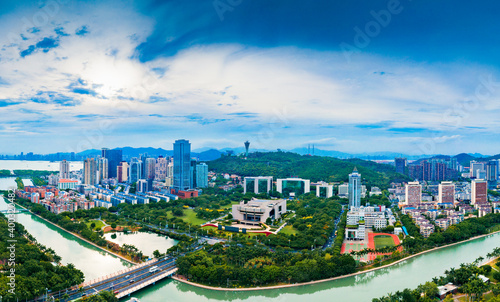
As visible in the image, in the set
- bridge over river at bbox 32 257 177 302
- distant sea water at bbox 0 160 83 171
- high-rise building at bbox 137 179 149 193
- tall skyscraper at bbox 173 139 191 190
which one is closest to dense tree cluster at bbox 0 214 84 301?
bridge over river at bbox 32 257 177 302

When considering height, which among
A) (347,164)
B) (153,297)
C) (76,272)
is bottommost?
(153,297)

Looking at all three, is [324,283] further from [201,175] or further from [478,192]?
[201,175]

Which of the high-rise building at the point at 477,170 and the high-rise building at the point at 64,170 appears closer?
the high-rise building at the point at 477,170

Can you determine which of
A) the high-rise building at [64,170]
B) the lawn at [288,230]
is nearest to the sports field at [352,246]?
the lawn at [288,230]

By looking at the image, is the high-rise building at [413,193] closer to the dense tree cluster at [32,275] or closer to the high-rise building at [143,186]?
the high-rise building at [143,186]

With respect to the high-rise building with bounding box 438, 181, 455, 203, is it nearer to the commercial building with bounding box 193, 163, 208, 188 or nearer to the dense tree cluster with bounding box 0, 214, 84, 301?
the commercial building with bounding box 193, 163, 208, 188

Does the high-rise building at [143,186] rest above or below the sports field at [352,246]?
above

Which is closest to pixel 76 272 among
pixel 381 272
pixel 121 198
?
pixel 381 272

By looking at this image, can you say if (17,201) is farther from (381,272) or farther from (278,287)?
(381,272)
